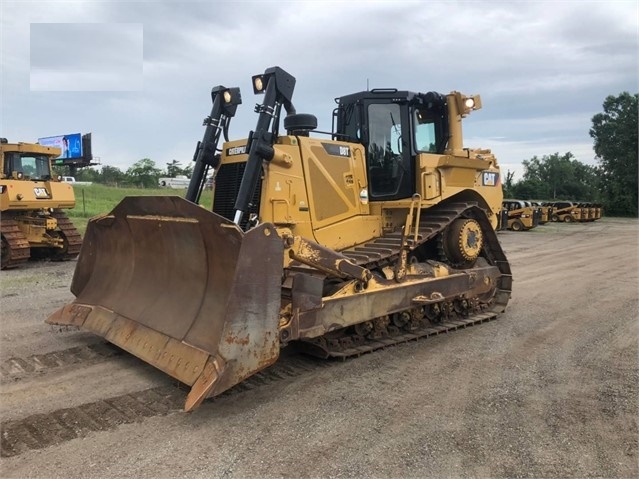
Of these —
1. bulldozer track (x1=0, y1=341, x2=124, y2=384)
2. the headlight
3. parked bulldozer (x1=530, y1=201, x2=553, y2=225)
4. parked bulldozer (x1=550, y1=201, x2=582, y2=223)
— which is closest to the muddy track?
bulldozer track (x1=0, y1=341, x2=124, y2=384)

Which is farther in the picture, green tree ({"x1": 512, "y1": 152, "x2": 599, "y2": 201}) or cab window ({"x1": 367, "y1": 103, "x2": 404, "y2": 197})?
green tree ({"x1": 512, "y1": 152, "x2": 599, "y2": 201})

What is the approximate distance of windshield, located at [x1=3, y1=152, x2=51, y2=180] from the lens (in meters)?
12.1

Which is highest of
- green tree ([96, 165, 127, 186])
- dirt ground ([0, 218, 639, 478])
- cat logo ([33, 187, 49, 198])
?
green tree ([96, 165, 127, 186])

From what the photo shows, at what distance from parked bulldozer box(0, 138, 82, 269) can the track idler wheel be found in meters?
9.37

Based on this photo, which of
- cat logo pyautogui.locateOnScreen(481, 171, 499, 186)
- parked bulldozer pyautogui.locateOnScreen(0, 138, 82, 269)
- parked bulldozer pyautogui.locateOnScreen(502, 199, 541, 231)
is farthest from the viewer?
parked bulldozer pyautogui.locateOnScreen(502, 199, 541, 231)

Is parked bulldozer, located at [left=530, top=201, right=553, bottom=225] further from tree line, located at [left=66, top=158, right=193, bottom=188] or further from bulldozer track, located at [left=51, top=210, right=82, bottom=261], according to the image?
tree line, located at [left=66, top=158, right=193, bottom=188]

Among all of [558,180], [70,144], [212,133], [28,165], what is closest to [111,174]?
[70,144]

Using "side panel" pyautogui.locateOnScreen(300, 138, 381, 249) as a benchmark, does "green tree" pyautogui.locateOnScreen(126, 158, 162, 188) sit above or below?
above

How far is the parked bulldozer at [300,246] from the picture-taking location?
414 cm

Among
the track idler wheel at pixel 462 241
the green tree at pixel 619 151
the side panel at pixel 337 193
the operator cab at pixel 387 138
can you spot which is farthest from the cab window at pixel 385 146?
the green tree at pixel 619 151

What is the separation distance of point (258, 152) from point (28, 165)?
32.4 ft

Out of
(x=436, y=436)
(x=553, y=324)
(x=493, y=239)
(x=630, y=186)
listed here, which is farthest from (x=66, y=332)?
(x=630, y=186)

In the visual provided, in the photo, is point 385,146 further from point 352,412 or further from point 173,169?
point 173,169

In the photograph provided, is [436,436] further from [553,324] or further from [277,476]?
[553,324]
